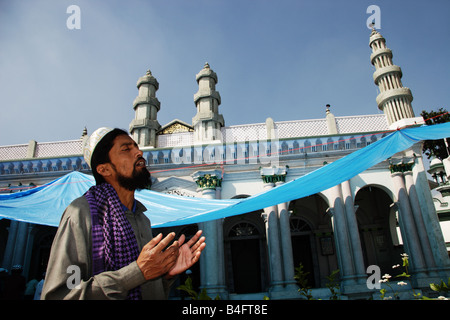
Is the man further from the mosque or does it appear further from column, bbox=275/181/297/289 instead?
column, bbox=275/181/297/289

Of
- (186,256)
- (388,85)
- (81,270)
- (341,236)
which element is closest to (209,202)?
(186,256)

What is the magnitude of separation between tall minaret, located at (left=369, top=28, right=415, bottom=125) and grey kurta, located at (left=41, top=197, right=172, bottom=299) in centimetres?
1189

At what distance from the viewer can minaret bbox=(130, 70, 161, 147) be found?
39.5 ft

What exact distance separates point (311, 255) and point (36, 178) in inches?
435

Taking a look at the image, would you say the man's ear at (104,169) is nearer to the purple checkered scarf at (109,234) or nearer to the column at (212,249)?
the purple checkered scarf at (109,234)

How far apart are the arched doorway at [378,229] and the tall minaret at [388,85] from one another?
10.3 feet

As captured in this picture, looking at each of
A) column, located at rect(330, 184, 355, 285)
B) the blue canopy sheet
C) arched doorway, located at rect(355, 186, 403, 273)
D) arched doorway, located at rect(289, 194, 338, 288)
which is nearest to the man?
the blue canopy sheet

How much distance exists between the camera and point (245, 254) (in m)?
12.2

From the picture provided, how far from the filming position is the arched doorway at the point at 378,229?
1222cm

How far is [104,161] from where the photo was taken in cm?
173

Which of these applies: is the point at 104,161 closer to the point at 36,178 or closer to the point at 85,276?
the point at 85,276

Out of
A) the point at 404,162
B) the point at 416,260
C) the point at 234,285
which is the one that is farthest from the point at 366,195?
the point at 234,285

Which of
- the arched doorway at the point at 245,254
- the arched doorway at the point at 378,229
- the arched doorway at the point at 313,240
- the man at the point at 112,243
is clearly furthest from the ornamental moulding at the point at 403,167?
the man at the point at 112,243

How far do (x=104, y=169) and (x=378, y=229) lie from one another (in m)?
13.5
